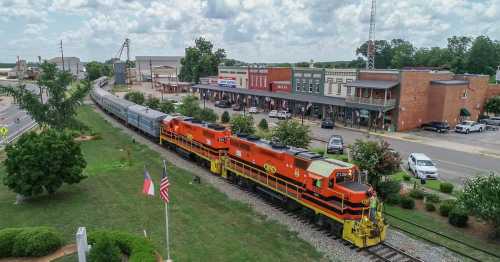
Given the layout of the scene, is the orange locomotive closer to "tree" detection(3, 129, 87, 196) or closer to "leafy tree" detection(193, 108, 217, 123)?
"tree" detection(3, 129, 87, 196)

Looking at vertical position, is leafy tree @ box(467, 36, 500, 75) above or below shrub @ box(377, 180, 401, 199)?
above

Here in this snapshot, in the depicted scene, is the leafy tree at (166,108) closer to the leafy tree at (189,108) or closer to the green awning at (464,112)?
the leafy tree at (189,108)

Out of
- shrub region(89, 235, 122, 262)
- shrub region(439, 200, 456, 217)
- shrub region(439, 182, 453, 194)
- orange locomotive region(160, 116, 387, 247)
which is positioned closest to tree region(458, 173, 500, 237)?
shrub region(439, 200, 456, 217)

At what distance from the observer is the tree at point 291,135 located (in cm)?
3139

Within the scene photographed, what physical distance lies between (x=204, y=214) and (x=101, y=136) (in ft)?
99.3

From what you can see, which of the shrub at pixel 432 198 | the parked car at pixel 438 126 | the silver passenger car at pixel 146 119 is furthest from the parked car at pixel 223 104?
the shrub at pixel 432 198

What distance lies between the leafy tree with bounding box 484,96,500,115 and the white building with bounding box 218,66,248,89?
157 feet

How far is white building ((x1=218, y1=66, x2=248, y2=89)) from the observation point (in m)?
85.6

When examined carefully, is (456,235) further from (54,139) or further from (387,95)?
(387,95)

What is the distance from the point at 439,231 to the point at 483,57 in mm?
103879

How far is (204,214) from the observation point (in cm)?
2142

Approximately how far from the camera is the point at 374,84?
5341 cm

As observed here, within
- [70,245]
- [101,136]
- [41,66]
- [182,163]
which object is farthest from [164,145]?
[70,245]

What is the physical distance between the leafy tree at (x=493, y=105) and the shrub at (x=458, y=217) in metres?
52.5
